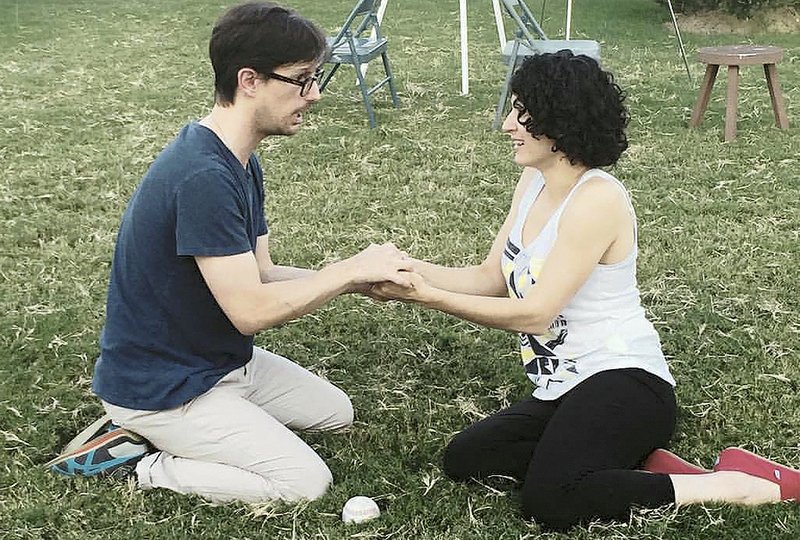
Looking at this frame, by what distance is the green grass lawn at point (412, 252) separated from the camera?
3098 mm

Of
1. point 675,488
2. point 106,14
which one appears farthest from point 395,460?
point 106,14

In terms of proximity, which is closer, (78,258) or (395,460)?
(395,460)

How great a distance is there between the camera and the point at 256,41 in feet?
9.56

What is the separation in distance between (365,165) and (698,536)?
4303 mm

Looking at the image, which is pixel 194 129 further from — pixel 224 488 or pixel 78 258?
pixel 78 258

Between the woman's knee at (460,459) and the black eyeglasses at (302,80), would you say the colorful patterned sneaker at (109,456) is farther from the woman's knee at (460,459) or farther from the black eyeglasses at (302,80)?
the black eyeglasses at (302,80)

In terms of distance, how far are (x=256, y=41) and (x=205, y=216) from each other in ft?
1.74

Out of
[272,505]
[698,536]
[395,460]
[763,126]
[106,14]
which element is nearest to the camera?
[698,536]

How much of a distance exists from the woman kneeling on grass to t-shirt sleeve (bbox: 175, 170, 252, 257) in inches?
23.6

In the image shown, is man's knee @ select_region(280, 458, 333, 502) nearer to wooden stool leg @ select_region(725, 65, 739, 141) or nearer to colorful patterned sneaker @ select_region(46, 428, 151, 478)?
colorful patterned sneaker @ select_region(46, 428, 151, 478)

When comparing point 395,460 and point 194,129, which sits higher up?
point 194,129

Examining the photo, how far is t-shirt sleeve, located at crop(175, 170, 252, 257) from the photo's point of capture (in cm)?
288

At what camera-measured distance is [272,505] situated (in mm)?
3102

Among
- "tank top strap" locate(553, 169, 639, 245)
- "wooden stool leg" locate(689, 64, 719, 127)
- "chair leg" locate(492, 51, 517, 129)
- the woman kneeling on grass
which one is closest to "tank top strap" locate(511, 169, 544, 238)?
the woman kneeling on grass
